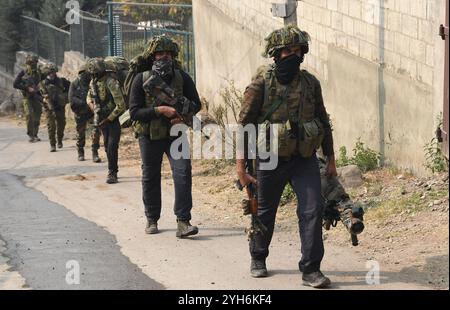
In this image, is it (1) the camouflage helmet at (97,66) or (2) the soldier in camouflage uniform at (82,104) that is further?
(2) the soldier in camouflage uniform at (82,104)

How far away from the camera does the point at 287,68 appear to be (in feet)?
25.1

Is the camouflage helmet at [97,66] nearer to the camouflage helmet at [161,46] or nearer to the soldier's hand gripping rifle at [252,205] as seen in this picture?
the camouflage helmet at [161,46]

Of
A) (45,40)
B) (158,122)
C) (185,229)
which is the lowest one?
(185,229)

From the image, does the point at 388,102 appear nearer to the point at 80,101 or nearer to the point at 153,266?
the point at 153,266

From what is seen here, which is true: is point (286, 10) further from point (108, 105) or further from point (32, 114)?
point (32, 114)

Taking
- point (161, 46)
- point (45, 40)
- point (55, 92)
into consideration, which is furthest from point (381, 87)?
point (45, 40)

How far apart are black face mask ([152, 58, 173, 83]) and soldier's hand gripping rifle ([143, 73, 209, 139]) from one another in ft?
0.14

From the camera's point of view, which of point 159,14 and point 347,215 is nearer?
point 347,215

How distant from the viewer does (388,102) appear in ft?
37.6

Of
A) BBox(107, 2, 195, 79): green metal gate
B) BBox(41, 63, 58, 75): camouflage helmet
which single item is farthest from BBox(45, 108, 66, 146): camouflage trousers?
BBox(107, 2, 195, 79): green metal gate

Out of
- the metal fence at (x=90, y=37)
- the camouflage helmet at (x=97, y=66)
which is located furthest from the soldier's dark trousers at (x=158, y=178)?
the metal fence at (x=90, y=37)

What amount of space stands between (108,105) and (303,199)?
6502mm

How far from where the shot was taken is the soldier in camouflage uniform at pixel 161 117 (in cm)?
959

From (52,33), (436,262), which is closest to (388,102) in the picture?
(436,262)
